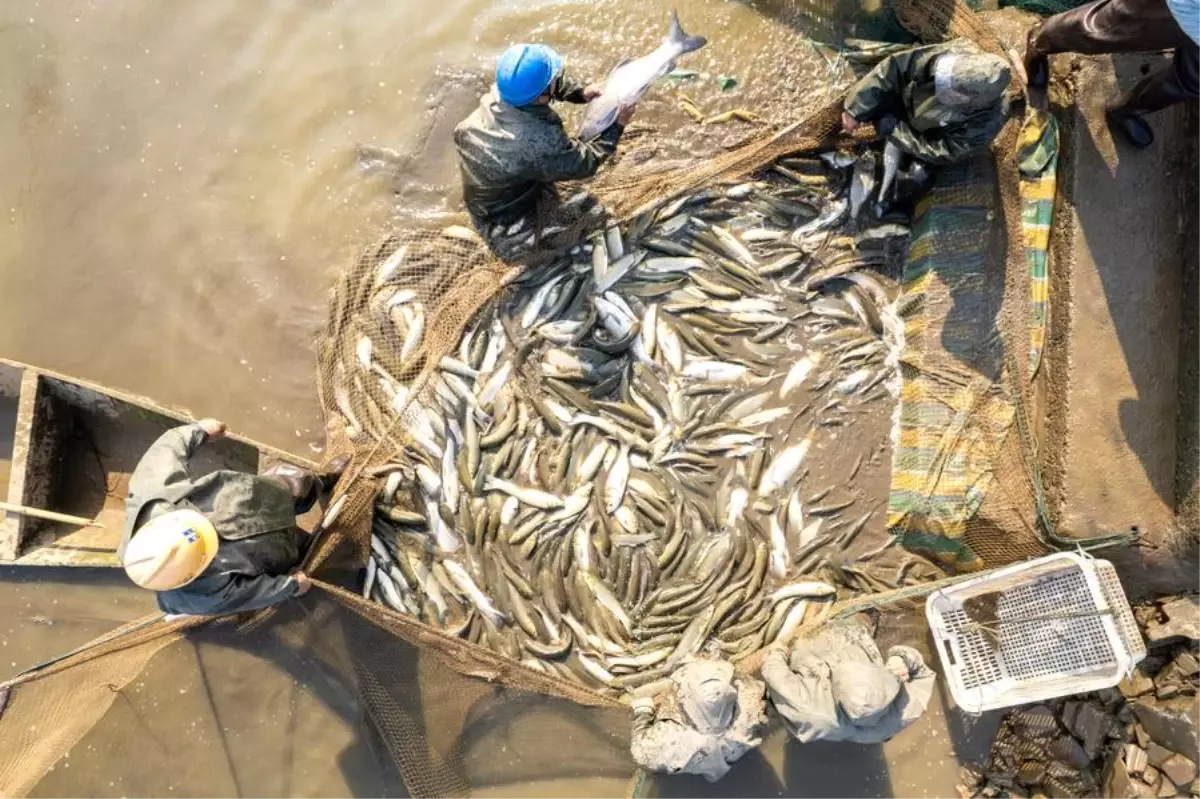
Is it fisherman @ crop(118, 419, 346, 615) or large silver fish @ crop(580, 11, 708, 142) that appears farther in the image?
large silver fish @ crop(580, 11, 708, 142)

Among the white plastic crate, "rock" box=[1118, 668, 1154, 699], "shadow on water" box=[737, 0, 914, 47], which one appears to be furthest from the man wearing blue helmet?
"rock" box=[1118, 668, 1154, 699]

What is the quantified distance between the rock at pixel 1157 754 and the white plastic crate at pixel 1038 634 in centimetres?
97

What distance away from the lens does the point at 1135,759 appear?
4754 millimetres

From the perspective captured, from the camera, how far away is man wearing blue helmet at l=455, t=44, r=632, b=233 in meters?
3.89

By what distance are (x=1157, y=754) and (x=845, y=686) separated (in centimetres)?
243

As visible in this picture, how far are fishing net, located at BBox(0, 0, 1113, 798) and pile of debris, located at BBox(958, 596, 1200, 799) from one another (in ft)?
3.46

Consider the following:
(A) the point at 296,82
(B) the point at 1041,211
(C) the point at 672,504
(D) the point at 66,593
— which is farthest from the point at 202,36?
(B) the point at 1041,211

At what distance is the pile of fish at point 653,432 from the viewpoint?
489 cm

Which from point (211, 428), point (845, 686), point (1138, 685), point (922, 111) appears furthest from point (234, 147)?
point (1138, 685)

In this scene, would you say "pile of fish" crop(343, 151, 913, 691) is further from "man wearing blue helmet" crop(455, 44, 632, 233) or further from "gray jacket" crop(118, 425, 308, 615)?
"gray jacket" crop(118, 425, 308, 615)

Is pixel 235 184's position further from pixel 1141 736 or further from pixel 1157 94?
pixel 1141 736

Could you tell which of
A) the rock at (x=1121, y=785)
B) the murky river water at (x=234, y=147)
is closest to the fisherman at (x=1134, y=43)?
the murky river water at (x=234, y=147)

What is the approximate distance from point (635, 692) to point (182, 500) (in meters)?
2.93

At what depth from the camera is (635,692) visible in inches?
187
